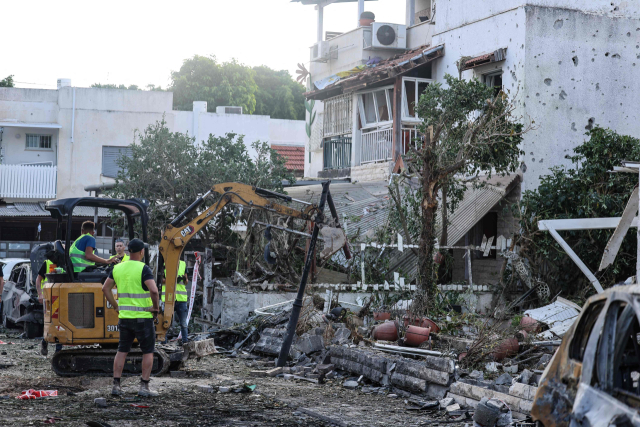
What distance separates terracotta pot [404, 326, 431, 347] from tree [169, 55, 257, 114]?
39122mm

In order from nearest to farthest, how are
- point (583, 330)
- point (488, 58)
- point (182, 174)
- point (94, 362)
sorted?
point (583, 330) → point (94, 362) → point (488, 58) → point (182, 174)

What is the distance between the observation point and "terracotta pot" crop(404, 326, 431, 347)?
1139 centimetres

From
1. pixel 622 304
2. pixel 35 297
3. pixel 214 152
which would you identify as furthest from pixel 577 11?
pixel 622 304

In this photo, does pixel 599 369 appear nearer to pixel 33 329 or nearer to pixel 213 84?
pixel 33 329

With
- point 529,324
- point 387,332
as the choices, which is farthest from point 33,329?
point 529,324

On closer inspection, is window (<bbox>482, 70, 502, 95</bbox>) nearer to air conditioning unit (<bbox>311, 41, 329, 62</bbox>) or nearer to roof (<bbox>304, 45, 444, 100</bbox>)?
roof (<bbox>304, 45, 444, 100</bbox>)

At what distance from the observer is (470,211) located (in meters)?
17.9

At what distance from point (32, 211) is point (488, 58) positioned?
18.9 meters

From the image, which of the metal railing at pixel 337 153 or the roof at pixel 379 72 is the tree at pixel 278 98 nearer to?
the metal railing at pixel 337 153

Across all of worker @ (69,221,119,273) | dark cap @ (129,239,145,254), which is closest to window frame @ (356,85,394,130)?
worker @ (69,221,119,273)

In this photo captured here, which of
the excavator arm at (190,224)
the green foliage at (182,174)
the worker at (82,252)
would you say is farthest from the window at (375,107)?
the worker at (82,252)

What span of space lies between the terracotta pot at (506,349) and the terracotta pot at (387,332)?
7.12ft

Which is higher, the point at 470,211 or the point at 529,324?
the point at 470,211

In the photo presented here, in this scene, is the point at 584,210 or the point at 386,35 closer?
the point at 584,210
